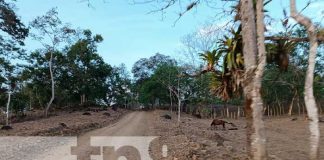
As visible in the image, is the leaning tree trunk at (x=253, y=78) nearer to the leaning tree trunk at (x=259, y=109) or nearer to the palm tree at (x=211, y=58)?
the leaning tree trunk at (x=259, y=109)

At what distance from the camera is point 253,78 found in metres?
8.63

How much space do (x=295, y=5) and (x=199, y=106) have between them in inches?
1917

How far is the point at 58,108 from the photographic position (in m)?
52.0

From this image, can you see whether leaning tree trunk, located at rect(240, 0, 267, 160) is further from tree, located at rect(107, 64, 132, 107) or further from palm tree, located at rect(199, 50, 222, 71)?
tree, located at rect(107, 64, 132, 107)

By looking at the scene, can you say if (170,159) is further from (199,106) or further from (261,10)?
(199,106)

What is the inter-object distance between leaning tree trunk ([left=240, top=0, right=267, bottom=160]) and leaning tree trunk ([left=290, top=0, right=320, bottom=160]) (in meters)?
0.83

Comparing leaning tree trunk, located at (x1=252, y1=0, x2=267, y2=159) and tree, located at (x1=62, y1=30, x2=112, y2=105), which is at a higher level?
tree, located at (x1=62, y1=30, x2=112, y2=105)

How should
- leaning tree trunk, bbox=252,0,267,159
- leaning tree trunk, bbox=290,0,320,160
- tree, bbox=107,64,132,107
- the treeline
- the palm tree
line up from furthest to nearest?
tree, bbox=107,64,132,107, the treeline, the palm tree, leaning tree trunk, bbox=290,0,320,160, leaning tree trunk, bbox=252,0,267,159

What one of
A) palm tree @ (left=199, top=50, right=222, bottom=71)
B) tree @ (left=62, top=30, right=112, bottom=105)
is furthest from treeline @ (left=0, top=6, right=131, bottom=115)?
palm tree @ (left=199, top=50, right=222, bottom=71)

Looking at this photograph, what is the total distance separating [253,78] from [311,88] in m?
1.28

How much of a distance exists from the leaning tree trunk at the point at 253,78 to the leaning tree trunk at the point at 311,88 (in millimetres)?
831

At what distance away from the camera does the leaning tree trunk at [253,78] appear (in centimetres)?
840

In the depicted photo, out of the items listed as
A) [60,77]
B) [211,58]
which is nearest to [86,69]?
[60,77]

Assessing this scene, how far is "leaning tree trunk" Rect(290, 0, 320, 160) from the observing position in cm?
870
